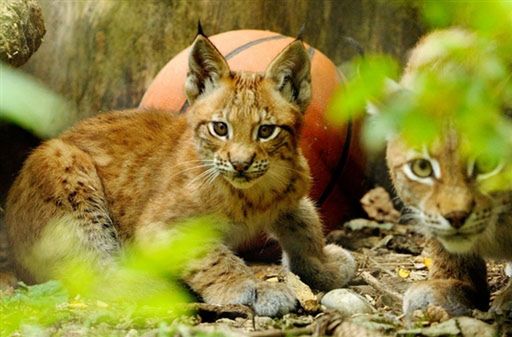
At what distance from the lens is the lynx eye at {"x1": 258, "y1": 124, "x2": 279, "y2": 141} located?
517cm

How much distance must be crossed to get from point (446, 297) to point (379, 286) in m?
1.02

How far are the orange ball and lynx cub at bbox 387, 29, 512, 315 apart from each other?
2026mm

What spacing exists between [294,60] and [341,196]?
2.01 m

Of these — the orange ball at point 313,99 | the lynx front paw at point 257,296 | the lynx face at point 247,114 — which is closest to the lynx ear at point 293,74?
the lynx face at point 247,114

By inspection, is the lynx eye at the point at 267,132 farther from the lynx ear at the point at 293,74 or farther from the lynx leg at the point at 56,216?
the lynx leg at the point at 56,216

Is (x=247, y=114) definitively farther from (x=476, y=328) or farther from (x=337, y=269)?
(x=476, y=328)

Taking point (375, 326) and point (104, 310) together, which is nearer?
point (375, 326)

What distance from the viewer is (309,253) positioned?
5.61m

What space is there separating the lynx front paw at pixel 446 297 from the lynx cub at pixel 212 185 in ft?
2.55

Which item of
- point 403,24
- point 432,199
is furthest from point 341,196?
point 432,199

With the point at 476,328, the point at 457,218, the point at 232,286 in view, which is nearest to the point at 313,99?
the point at 232,286

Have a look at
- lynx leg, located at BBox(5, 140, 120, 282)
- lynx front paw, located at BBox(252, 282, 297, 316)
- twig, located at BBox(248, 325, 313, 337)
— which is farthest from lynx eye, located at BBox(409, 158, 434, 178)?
lynx leg, located at BBox(5, 140, 120, 282)

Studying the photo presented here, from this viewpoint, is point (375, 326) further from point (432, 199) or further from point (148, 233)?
point (148, 233)

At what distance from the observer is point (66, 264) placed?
5312 millimetres
